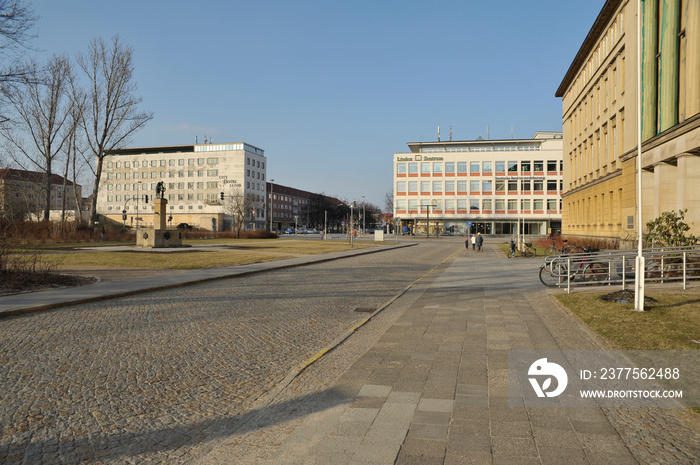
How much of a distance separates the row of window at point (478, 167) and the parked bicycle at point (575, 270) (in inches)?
2847

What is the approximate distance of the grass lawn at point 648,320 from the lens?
6.55m

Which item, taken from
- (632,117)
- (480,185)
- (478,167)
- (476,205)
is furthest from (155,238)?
(478,167)

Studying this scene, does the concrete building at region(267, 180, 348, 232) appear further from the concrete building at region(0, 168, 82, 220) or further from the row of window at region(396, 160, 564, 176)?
the concrete building at region(0, 168, 82, 220)

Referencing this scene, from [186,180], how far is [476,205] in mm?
63915

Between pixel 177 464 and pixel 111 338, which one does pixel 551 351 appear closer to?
pixel 177 464

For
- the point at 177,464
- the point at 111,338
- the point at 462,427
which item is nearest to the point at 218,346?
the point at 111,338

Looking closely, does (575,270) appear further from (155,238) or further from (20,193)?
(20,193)

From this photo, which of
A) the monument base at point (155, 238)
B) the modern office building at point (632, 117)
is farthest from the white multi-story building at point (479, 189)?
the monument base at point (155, 238)

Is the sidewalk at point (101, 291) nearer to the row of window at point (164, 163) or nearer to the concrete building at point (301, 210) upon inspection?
the row of window at point (164, 163)

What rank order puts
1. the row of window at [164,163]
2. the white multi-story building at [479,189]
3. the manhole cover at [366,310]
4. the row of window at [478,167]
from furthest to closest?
the row of window at [164,163] → the row of window at [478,167] → the white multi-story building at [479,189] → the manhole cover at [366,310]

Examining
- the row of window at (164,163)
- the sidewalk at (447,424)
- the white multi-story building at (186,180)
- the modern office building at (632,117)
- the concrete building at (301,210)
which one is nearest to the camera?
the sidewalk at (447,424)

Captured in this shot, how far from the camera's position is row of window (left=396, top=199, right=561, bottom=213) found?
8338cm

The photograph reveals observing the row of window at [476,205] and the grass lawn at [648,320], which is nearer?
the grass lawn at [648,320]

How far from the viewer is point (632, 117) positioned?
2692 centimetres
